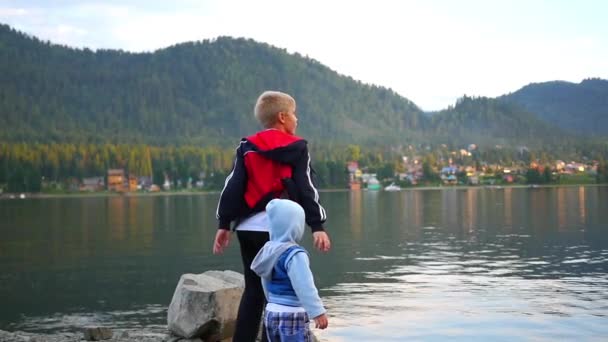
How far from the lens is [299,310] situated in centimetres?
625

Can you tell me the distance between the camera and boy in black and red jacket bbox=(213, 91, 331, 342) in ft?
23.3

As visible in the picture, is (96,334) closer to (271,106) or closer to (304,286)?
(271,106)

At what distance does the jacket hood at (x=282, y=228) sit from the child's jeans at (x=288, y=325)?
402mm

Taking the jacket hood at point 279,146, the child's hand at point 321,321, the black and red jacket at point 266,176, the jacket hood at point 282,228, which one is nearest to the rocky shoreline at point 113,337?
the black and red jacket at point 266,176

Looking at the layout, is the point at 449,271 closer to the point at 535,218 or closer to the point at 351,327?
the point at 351,327

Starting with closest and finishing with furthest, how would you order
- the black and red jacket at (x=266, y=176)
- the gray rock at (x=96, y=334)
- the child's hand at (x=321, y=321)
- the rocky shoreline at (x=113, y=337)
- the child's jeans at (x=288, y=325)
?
the child's hand at (x=321, y=321), the child's jeans at (x=288, y=325), the black and red jacket at (x=266, y=176), the rocky shoreline at (x=113, y=337), the gray rock at (x=96, y=334)

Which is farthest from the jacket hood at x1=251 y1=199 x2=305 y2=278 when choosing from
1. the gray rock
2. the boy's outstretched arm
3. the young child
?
the gray rock

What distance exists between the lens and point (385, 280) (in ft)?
79.3

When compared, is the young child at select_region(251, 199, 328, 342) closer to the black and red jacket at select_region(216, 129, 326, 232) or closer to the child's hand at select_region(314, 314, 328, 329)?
the child's hand at select_region(314, 314, 328, 329)

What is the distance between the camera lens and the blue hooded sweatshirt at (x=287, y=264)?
235 inches

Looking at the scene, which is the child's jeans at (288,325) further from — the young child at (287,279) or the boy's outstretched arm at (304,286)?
the boy's outstretched arm at (304,286)

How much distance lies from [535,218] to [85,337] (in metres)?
51.9

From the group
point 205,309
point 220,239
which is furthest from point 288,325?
point 205,309

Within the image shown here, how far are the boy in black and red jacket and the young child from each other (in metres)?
0.86
